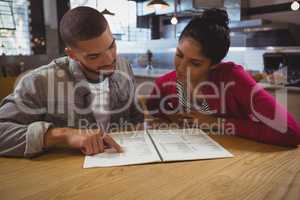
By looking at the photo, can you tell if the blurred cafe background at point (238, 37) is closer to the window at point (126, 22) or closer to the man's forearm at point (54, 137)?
the window at point (126, 22)

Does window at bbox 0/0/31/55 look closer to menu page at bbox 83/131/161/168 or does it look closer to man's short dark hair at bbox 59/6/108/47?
man's short dark hair at bbox 59/6/108/47

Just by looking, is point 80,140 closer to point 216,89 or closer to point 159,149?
point 159,149

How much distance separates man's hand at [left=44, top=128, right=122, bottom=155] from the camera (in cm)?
80

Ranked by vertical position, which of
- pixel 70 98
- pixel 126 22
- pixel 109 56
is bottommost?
pixel 70 98

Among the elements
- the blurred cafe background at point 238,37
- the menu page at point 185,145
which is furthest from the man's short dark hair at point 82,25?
the blurred cafe background at point 238,37

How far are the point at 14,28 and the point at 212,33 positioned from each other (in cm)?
261

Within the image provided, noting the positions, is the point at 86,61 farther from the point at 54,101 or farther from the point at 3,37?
the point at 3,37

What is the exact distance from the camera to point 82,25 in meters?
0.90

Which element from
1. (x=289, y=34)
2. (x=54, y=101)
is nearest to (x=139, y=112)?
(x=54, y=101)

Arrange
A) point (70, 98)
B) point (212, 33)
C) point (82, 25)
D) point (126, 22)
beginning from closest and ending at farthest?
1. point (82, 25)
2. point (70, 98)
3. point (212, 33)
4. point (126, 22)

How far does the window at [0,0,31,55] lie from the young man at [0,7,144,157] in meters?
2.26

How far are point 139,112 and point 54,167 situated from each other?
639mm

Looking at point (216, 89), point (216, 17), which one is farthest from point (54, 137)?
point (216, 17)

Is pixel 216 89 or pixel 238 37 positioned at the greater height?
pixel 238 37
